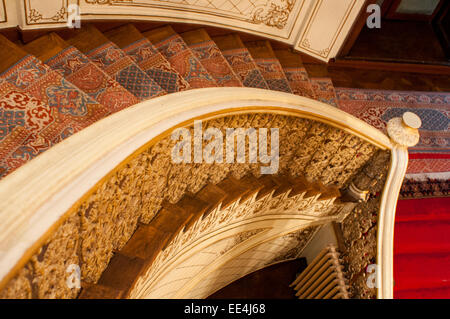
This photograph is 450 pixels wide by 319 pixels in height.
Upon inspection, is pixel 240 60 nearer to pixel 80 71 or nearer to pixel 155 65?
pixel 155 65

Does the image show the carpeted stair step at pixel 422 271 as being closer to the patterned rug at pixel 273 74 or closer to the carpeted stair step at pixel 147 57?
the patterned rug at pixel 273 74

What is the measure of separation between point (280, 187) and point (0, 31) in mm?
2400

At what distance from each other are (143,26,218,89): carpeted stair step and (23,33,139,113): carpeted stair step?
2.30 feet

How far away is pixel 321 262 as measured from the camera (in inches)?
147

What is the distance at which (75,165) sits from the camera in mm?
1113

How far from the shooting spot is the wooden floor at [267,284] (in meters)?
3.99

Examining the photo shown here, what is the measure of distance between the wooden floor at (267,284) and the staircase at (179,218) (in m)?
1.45

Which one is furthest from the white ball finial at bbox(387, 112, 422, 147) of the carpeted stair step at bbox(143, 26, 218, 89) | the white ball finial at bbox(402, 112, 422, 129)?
the carpeted stair step at bbox(143, 26, 218, 89)

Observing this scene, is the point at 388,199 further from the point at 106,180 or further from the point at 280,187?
the point at 106,180

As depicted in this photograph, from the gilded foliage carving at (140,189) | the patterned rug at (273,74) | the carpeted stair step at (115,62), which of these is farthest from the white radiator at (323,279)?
the carpeted stair step at (115,62)

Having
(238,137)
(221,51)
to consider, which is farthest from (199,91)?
(221,51)

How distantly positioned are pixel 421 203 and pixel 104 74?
11.3 ft

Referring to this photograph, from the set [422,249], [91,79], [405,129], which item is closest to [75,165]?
[91,79]

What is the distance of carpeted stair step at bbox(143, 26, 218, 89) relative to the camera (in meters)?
2.96
